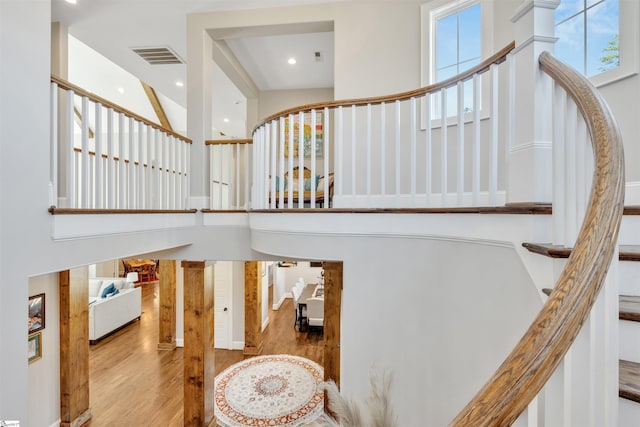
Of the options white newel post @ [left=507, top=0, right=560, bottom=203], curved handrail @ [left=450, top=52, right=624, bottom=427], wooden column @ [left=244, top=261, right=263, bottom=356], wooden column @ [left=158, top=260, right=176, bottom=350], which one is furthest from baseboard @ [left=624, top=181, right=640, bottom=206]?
wooden column @ [left=158, top=260, right=176, bottom=350]

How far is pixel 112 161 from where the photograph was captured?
2.28m

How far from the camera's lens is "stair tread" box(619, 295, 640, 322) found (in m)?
0.92

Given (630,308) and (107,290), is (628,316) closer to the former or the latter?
(630,308)

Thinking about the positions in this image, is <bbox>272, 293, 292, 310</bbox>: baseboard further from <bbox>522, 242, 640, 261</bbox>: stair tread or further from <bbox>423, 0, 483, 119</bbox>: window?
<bbox>522, 242, 640, 261</bbox>: stair tread

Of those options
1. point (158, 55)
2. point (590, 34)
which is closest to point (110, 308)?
point (158, 55)

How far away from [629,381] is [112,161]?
2.85 meters

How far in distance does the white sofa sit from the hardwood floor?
0.70ft

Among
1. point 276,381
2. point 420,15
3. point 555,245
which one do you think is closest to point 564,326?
point 555,245

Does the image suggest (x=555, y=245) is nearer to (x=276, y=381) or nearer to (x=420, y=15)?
(x=420, y=15)

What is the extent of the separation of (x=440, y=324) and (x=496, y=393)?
1.21 meters

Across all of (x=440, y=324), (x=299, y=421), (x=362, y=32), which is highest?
(x=362, y=32)

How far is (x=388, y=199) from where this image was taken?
9.29ft

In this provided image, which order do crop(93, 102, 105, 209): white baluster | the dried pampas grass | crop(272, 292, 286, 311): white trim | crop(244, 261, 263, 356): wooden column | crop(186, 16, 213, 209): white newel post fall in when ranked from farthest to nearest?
crop(272, 292, 286, 311): white trim → crop(244, 261, 263, 356): wooden column → crop(186, 16, 213, 209): white newel post → crop(93, 102, 105, 209): white baluster → the dried pampas grass

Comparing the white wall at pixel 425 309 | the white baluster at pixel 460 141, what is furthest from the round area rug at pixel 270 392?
the white baluster at pixel 460 141
